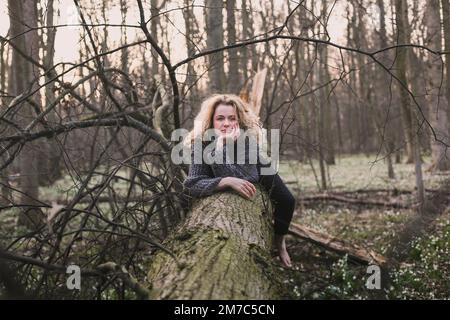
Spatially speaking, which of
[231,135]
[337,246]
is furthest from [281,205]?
[337,246]

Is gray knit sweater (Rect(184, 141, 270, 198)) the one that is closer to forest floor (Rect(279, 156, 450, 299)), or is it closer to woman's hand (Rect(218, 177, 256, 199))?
woman's hand (Rect(218, 177, 256, 199))

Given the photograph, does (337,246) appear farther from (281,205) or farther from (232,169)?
(232,169)

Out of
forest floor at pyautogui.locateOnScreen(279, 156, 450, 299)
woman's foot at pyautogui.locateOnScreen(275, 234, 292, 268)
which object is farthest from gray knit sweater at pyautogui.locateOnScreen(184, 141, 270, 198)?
forest floor at pyautogui.locateOnScreen(279, 156, 450, 299)

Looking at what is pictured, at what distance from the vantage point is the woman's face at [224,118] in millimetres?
4094

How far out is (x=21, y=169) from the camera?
28.7 ft

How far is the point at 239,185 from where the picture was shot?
356cm

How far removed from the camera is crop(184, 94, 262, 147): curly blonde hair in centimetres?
410

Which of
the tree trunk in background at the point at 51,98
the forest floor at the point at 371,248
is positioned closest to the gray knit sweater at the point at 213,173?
the forest floor at the point at 371,248

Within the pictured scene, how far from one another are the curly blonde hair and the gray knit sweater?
0.18 meters

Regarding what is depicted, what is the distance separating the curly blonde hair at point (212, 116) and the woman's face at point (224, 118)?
0.05 meters

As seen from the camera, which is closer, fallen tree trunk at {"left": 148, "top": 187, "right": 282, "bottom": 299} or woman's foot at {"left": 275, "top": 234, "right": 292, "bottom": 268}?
fallen tree trunk at {"left": 148, "top": 187, "right": 282, "bottom": 299}

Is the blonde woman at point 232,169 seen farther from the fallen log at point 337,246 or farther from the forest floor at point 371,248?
the fallen log at point 337,246
